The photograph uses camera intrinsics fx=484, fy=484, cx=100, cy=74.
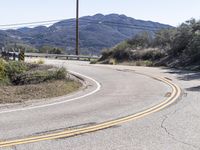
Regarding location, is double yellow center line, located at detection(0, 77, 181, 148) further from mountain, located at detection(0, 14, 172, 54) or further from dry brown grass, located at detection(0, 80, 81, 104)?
mountain, located at detection(0, 14, 172, 54)

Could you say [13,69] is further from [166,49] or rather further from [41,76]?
[166,49]

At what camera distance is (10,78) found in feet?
73.0

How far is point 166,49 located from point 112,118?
2593 cm

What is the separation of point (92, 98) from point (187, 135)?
6.36 meters

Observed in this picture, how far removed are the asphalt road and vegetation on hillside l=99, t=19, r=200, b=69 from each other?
532 inches

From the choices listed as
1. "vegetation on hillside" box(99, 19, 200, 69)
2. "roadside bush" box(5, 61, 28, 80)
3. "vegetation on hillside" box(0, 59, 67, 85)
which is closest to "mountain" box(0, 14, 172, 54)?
"vegetation on hillside" box(99, 19, 200, 69)

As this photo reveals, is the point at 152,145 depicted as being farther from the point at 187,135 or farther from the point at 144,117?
the point at 144,117

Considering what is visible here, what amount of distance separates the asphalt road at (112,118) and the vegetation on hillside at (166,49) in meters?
13.5

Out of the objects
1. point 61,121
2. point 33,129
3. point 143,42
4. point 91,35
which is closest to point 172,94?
point 61,121

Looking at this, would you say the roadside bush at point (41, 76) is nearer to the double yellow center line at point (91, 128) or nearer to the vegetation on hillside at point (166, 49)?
the double yellow center line at point (91, 128)

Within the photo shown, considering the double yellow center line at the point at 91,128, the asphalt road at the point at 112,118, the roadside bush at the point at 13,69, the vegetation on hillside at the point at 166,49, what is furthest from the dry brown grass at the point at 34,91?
the vegetation on hillside at the point at 166,49

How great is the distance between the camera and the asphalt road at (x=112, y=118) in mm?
9195

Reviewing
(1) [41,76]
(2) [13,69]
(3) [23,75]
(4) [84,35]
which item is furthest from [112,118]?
(4) [84,35]

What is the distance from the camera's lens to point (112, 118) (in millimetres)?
11984
